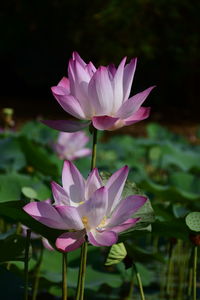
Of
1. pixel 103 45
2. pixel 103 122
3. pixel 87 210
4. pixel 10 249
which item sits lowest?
pixel 10 249

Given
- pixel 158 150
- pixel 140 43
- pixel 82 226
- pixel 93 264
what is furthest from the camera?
pixel 140 43

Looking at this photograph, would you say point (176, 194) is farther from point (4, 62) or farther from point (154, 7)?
point (4, 62)

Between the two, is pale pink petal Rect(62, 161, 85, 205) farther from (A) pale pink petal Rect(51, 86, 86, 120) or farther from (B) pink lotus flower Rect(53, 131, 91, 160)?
(B) pink lotus flower Rect(53, 131, 91, 160)

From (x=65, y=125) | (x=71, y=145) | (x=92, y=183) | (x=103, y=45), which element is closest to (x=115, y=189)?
(x=92, y=183)

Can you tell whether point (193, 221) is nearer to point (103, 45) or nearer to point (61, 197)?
point (61, 197)

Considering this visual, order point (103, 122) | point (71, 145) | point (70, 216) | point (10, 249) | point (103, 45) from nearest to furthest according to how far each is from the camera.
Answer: point (70, 216) → point (103, 122) → point (10, 249) → point (71, 145) → point (103, 45)

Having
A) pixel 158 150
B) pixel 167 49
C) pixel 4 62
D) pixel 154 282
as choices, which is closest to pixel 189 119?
pixel 167 49
